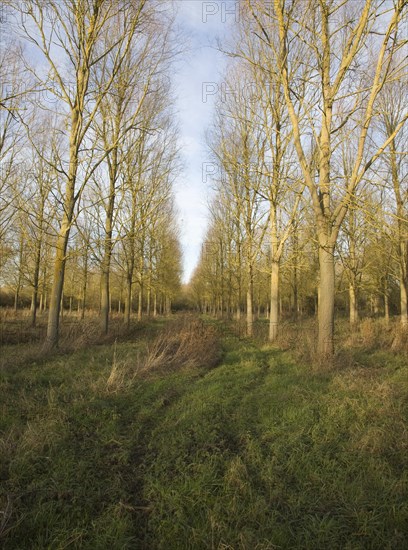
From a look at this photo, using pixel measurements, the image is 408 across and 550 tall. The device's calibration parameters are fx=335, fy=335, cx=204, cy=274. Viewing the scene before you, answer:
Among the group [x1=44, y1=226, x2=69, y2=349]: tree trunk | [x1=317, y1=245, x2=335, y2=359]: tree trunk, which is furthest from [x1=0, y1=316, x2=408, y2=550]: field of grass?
[x1=44, y1=226, x2=69, y2=349]: tree trunk

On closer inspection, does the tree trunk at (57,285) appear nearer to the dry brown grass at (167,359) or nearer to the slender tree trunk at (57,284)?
the slender tree trunk at (57,284)

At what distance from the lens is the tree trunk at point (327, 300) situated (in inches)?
288

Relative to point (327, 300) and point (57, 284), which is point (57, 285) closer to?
point (57, 284)

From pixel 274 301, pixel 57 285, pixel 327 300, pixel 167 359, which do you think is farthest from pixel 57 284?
pixel 274 301

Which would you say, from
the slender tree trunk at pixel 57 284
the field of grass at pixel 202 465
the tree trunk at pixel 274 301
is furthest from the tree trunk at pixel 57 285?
the tree trunk at pixel 274 301

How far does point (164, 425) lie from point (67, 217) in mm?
6372

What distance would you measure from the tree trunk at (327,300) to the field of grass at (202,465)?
1.63 meters

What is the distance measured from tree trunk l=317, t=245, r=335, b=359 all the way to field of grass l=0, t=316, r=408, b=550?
1627 mm

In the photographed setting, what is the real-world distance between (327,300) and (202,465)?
526 cm

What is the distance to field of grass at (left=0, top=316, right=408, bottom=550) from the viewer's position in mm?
2408

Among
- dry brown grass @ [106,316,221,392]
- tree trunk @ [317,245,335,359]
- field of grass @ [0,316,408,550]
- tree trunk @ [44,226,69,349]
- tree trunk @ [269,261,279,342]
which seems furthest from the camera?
tree trunk @ [269,261,279,342]

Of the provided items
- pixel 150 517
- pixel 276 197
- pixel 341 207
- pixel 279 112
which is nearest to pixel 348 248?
pixel 276 197

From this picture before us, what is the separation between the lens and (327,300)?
7457 mm

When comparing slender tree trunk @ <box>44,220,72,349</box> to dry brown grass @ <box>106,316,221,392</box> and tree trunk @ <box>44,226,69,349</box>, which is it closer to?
tree trunk @ <box>44,226,69,349</box>
